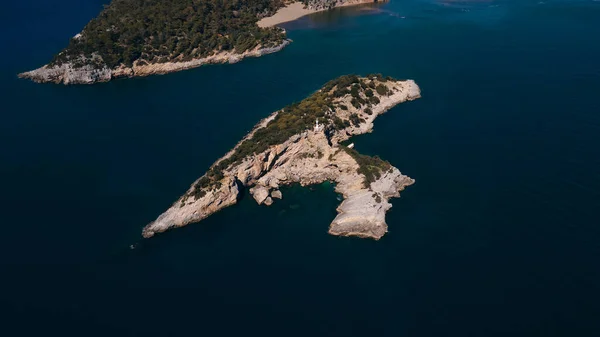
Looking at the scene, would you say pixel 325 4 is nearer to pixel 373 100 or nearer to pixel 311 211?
pixel 373 100

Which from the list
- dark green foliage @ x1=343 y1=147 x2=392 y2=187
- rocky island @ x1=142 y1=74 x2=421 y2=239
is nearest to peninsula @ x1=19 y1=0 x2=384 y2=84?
rocky island @ x1=142 y1=74 x2=421 y2=239

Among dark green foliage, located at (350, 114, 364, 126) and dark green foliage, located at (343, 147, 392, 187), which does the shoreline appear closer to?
dark green foliage, located at (350, 114, 364, 126)

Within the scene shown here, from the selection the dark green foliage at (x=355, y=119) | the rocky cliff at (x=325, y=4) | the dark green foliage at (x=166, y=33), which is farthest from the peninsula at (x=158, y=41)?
the dark green foliage at (x=355, y=119)

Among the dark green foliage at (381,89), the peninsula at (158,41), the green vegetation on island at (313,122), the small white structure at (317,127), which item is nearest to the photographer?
the green vegetation on island at (313,122)

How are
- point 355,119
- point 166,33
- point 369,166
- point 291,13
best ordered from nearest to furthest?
point 369,166 < point 355,119 < point 166,33 < point 291,13

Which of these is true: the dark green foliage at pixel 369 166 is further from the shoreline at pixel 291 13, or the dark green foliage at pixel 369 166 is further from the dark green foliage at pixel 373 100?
the shoreline at pixel 291 13

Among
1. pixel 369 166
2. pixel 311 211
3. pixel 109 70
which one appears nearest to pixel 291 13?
pixel 109 70
